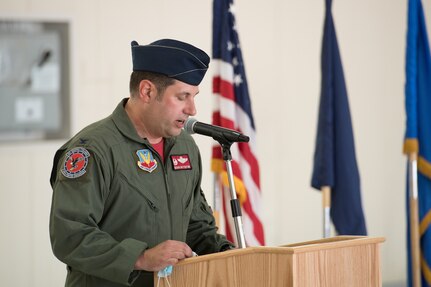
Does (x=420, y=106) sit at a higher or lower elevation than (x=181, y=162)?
higher

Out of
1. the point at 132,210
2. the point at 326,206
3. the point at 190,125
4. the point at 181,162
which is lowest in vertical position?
the point at 326,206

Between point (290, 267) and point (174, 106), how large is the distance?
69 centimetres

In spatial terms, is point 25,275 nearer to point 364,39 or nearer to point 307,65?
point 307,65

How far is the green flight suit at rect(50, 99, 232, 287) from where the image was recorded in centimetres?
206

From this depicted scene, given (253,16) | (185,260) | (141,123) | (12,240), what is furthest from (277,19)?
(185,260)

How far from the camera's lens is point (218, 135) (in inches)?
86.2

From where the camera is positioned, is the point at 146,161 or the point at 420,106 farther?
the point at 420,106

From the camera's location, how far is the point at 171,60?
2301 mm

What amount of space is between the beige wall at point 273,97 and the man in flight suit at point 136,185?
2.22 m

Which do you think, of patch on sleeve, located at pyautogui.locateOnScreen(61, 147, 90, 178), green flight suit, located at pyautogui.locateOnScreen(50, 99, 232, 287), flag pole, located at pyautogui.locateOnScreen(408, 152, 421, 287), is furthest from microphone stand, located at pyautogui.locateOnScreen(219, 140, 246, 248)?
flag pole, located at pyautogui.locateOnScreen(408, 152, 421, 287)

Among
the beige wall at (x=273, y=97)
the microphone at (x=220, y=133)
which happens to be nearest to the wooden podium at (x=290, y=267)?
the microphone at (x=220, y=133)

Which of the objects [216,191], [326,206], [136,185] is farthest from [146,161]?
[326,206]

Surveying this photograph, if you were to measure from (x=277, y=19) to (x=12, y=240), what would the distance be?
2.32 metres

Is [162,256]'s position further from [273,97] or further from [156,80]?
[273,97]
